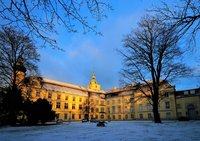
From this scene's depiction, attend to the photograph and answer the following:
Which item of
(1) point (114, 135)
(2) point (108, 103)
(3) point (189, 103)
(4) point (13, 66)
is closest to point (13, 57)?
(4) point (13, 66)

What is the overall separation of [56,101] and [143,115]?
29435mm

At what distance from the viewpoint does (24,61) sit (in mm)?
25781

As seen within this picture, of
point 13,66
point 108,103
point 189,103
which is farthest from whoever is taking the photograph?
point 108,103

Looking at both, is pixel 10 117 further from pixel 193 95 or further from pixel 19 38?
pixel 193 95

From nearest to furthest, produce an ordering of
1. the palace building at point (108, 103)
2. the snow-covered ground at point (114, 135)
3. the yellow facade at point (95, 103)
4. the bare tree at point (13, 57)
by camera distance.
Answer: the snow-covered ground at point (114, 135), the bare tree at point (13, 57), the palace building at point (108, 103), the yellow facade at point (95, 103)

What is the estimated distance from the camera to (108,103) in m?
74.6

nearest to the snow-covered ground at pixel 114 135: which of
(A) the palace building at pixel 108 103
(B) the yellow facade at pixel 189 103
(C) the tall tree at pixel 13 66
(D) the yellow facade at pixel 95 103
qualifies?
(C) the tall tree at pixel 13 66

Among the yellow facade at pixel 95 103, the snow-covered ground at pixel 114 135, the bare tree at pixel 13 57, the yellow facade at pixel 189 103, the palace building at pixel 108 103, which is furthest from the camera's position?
the yellow facade at pixel 95 103

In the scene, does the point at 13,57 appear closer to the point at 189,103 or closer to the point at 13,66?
the point at 13,66

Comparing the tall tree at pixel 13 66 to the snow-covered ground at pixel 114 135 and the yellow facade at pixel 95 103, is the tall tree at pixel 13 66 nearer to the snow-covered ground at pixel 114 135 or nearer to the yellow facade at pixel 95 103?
the snow-covered ground at pixel 114 135

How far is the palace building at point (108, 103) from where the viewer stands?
49291 millimetres

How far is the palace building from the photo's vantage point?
4929 centimetres

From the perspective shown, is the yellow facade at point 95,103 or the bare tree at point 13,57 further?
the yellow facade at point 95,103

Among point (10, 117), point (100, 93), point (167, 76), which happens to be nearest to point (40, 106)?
point (10, 117)
